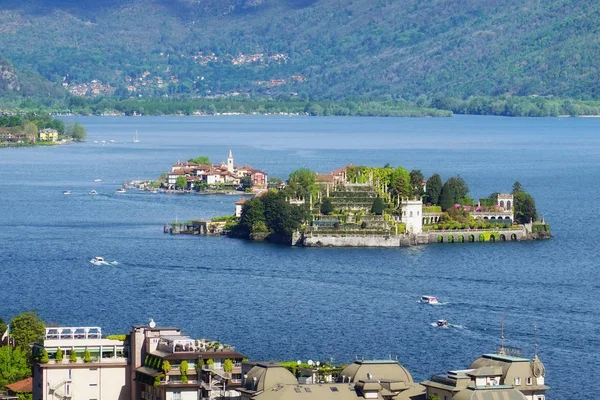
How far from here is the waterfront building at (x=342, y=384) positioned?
20719mm

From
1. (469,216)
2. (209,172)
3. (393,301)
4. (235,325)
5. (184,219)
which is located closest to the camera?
(235,325)

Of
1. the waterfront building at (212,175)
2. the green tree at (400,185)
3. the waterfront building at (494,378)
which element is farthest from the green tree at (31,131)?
the waterfront building at (494,378)

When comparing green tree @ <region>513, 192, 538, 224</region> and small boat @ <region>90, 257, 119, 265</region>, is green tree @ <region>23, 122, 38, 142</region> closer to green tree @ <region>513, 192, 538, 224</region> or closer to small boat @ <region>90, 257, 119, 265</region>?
green tree @ <region>513, 192, 538, 224</region>

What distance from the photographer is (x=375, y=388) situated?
2158 cm

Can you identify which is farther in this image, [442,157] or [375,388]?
[442,157]

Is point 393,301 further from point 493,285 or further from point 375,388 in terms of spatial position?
point 375,388

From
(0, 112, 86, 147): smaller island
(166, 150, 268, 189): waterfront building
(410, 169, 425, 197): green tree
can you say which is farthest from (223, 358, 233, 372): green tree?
(0, 112, 86, 147): smaller island

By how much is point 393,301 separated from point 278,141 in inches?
3099

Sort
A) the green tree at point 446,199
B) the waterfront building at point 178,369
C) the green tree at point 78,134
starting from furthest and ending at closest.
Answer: the green tree at point 78,134, the green tree at point 446,199, the waterfront building at point 178,369

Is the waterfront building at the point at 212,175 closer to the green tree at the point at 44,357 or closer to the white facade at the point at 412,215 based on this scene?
the white facade at the point at 412,215

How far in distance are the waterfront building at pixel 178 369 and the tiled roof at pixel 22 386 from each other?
1.80m

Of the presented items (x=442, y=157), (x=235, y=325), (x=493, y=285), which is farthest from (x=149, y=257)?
(x=442, y=157)

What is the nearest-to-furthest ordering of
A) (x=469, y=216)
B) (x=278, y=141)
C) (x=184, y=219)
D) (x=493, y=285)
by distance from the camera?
(x=493, y=285), (x=469, y=216), (x=184, y=219), (x=278, y=141)

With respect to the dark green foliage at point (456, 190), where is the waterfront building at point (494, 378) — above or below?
below
